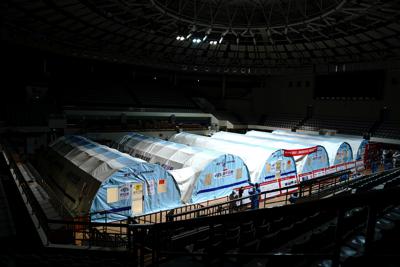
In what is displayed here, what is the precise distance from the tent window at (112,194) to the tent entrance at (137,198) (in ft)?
2.37

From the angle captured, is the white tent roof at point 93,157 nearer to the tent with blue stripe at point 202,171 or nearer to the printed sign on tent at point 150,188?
the printed sign on tent at point 150,188

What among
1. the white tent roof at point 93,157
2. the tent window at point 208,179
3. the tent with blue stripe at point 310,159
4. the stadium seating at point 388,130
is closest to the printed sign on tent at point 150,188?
the white tent roof at point 93,157

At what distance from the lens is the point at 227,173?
48.1 feet

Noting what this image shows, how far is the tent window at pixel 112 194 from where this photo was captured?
10969 millimetres

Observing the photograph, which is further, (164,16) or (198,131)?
(198,131)

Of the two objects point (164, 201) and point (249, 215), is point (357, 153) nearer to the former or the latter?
point (164, 201)

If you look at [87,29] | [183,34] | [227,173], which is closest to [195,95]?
[183,34]

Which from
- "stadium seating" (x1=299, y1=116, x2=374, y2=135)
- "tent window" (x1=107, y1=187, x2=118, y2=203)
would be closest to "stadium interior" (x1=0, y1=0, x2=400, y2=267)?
"tent window" (x1=107, y1=187, x2=118, y2=203)

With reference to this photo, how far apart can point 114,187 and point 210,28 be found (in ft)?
→ 43.9

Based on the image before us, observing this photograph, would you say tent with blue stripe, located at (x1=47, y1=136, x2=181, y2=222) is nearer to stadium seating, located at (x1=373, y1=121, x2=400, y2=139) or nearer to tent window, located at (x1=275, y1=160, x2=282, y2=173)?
tent window, located at (x1=275, y1=160, x2=282, y2=173)

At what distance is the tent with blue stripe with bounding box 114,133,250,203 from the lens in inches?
527

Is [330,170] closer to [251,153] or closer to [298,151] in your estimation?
[298,151]

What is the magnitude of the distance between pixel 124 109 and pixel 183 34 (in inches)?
452

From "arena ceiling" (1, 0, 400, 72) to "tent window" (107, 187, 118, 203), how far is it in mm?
10656
